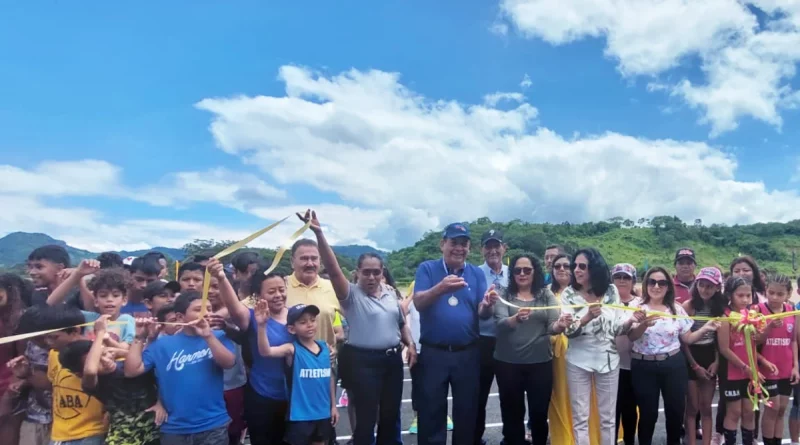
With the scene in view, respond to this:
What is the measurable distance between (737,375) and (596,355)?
160 centimetres

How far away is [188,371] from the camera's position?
3.58 metres

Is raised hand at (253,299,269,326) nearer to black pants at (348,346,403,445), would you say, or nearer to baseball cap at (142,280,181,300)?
black pants at (348,346,403,445)

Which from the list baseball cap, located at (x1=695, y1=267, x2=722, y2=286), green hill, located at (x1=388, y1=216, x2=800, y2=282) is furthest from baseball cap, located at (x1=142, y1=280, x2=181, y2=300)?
green hill, located at (x1=388, y1=216, x2=800, y2=282)

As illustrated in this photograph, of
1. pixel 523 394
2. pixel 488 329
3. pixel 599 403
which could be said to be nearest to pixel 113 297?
pixel 488 329

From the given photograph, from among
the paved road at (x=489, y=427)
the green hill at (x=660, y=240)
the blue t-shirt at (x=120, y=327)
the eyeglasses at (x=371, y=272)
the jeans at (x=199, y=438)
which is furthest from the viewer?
the green hill at (x=660, y=240)

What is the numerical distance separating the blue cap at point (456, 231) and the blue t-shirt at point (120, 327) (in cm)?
279

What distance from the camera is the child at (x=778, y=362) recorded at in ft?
16.0

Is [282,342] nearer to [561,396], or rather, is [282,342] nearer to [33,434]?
[33,434]

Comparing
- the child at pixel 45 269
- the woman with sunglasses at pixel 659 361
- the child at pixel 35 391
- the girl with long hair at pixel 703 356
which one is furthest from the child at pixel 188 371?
the girl with long hair at pixel 703 356

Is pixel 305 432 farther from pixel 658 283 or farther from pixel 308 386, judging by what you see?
pixel 658 283

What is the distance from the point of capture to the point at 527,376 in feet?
15.0

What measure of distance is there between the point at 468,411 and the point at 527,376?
25.0 inches

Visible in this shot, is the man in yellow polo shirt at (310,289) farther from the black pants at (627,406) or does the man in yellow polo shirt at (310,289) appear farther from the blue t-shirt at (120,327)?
the black pants at (627,406)

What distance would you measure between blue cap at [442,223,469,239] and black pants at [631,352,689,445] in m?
2.04
